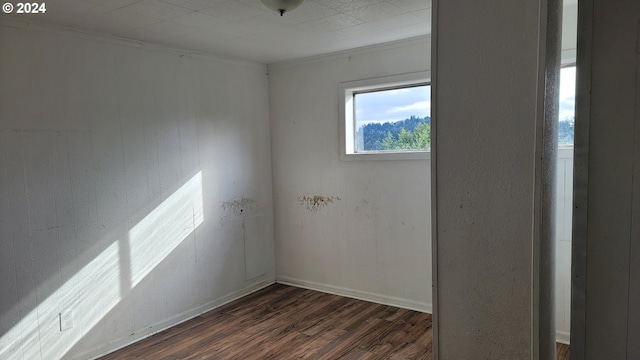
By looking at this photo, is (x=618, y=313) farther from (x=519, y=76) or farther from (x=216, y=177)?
(x=216, y=177)

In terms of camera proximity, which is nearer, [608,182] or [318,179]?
[608,182]

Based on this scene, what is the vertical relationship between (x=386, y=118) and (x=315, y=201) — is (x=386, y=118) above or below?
above

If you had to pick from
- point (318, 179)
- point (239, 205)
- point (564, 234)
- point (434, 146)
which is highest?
point (434, 146)

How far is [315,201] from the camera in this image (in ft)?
13.3

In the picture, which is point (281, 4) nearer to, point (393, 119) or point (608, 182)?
point (608, 182)

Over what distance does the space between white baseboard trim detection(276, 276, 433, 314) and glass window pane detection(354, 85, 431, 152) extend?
134 cm

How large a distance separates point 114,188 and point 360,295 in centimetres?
232

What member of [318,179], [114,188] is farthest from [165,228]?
[318,179]

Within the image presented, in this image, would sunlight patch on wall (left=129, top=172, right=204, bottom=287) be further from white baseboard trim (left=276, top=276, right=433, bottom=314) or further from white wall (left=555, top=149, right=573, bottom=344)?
white wall (left=555, top=149, right=573, bottom=344)

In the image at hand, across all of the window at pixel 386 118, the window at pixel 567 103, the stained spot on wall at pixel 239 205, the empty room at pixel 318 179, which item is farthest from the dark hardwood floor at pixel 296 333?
the window at pixel 567 103

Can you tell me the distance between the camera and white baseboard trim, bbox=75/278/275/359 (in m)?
2.91

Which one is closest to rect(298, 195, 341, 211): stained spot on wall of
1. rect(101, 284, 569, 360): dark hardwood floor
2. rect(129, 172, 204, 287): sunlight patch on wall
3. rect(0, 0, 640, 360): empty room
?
rect(0, 0, 640, 360): empty room

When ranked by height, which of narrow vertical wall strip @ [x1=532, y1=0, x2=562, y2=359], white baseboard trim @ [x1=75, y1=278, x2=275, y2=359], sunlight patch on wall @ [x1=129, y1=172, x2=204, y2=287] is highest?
narrow vertical wall strip @ [x1=532, y1=0, x2=562, y2=359]

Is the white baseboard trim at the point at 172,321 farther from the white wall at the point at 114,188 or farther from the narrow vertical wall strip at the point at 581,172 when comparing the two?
the narrow vertical wall strip at the point at 581,172
